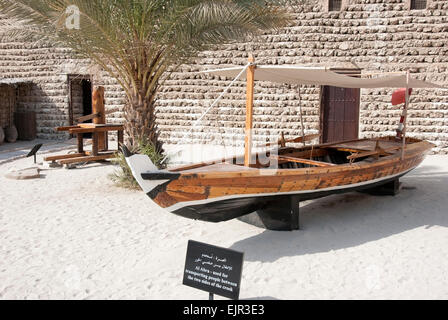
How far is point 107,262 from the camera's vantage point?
185 inches

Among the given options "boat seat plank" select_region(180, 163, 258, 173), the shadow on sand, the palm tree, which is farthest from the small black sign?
the palm tree

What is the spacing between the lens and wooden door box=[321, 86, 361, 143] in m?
12.3

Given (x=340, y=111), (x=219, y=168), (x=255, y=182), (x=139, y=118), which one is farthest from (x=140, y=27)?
(x=340, y=111)

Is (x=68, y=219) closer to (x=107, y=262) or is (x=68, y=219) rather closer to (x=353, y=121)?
(x=107, y=262)

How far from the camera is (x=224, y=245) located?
5.15 meters

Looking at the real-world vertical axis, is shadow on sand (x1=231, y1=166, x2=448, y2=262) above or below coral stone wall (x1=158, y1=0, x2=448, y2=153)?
below

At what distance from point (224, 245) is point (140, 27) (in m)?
4.13

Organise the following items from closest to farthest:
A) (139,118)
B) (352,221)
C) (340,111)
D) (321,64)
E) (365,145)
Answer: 1. (352,221)
2. (365,145)
3. (139,118)
4. (321,64)
5. (340,111)

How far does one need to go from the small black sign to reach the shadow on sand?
122cm

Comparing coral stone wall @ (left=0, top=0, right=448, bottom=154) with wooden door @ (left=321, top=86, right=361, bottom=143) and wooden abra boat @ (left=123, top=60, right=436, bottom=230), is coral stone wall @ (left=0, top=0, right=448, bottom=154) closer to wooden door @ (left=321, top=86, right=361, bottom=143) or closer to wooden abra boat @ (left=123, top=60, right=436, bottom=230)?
wooden door @ (left=321, top=86, right=361, bottom=143)

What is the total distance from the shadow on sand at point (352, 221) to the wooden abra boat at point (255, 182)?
0.32 metres

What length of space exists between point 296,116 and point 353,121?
1578 mm

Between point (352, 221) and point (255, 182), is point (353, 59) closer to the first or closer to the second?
point (352, 221)
